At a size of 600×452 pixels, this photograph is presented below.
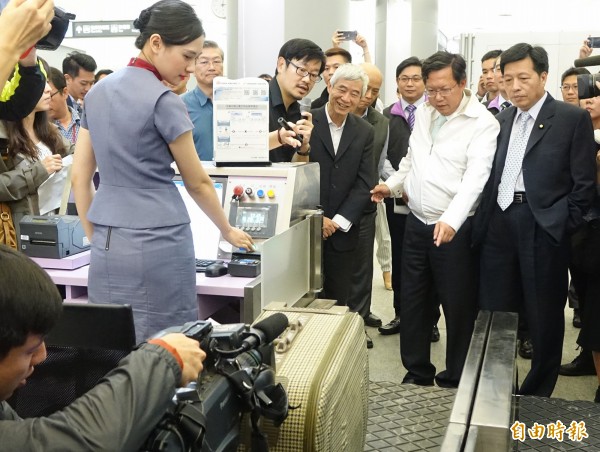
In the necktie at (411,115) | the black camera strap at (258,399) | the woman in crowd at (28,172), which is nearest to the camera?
the black camera strap at (258,399)

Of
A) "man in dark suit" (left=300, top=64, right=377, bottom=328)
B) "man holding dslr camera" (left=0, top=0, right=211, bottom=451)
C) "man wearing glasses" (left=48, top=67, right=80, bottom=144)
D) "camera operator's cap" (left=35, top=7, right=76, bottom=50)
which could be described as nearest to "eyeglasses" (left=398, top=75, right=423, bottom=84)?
"man in dark suit" (left=300, top=64, right=377, bottom=328)

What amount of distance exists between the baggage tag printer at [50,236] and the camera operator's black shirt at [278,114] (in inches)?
36.0

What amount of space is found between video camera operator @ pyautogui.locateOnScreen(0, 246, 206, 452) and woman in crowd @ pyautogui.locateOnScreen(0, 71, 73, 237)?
1.96m

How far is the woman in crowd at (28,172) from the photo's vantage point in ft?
8.96

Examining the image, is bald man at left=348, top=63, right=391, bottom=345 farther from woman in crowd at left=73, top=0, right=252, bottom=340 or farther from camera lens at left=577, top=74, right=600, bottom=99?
woman in crowd at left=73, top=0, right=252, bottom=340

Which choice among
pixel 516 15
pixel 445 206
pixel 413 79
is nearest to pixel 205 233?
pixel 445 206

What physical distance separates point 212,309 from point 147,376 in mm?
1547

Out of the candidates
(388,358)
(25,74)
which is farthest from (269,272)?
(388,358)

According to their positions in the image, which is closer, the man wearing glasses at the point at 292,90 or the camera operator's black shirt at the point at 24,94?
the camera operator's black shirt at the point at 24,94

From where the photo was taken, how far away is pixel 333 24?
5.28m

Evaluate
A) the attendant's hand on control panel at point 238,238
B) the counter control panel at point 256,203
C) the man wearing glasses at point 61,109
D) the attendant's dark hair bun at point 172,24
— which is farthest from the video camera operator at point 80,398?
the man wearing glasses at point 61,109

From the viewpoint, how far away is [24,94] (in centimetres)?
155

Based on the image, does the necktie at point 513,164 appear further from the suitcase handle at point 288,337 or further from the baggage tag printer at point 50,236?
the baggage tag printer at point 50,236

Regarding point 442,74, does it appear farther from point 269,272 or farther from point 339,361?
point 339,361
